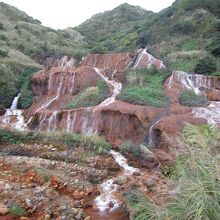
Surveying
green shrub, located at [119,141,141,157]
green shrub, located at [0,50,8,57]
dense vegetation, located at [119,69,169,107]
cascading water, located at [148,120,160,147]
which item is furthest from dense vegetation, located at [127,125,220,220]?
green shrub, located at [0,50,8,57]

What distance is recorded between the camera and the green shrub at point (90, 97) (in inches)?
749

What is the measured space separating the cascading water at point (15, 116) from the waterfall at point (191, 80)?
758 centimetres

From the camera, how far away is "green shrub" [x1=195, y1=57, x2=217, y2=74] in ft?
77.3

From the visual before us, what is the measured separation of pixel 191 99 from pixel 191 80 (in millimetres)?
2966

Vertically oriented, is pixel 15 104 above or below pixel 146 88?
below

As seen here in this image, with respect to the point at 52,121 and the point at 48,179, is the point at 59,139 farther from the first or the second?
the point at 48,179

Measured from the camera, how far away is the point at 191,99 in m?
18.7

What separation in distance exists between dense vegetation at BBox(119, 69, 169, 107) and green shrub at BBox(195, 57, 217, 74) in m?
3.05

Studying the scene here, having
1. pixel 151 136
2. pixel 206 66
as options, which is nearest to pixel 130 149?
pixel 151 136

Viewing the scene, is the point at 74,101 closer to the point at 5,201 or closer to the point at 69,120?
the point at 69,120

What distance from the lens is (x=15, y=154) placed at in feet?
48.9

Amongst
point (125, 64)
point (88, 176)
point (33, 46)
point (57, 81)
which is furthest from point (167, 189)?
point (33, 46)

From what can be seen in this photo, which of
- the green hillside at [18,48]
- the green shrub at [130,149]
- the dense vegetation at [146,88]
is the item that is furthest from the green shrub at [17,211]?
the green hillside at [18,48]

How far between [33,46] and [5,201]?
95.4 feet
